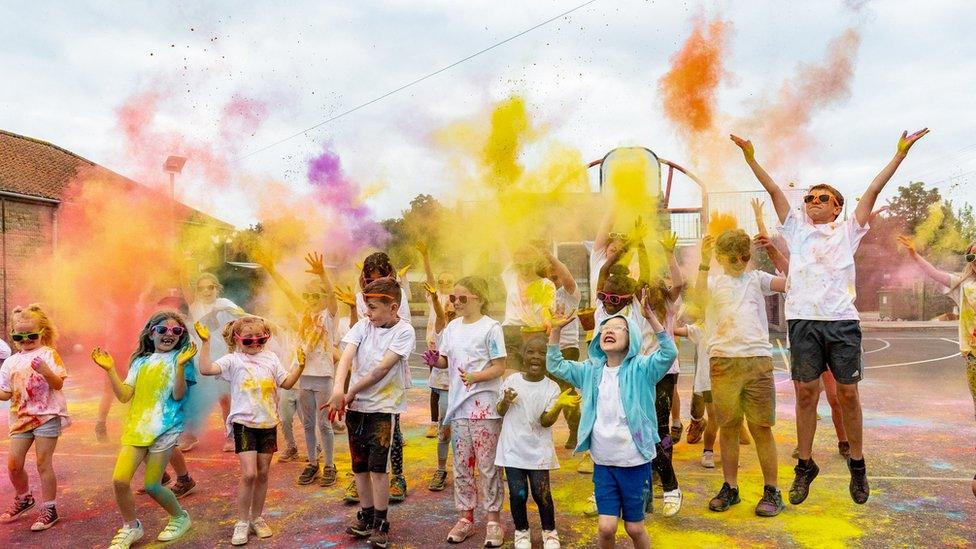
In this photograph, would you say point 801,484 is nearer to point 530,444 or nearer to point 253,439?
point 530,444

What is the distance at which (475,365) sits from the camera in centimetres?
451

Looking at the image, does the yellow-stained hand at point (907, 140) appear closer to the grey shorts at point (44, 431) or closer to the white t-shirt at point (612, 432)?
the white t-shirt at point (612, 432)

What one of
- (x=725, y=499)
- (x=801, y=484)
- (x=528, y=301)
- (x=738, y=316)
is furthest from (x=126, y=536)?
(x=801, y=484)

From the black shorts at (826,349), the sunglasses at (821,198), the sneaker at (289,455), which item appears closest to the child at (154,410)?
the sneaker at (289,455)

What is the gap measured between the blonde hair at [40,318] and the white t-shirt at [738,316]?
5.38 metres

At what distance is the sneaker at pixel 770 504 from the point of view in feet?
15.7

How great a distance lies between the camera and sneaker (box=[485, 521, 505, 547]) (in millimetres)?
4285

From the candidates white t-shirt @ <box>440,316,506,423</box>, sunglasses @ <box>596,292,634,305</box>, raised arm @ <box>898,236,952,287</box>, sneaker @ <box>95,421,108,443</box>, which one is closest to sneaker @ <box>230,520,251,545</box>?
white t-shirt @ <box>440,316,506,423</box>

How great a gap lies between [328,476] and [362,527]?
4.46ft

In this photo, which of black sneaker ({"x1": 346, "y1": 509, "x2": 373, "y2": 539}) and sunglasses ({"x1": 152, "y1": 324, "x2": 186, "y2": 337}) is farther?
sunglasses ({"x1": 152, "y1": 324, "x2": 186, "y2": 337})

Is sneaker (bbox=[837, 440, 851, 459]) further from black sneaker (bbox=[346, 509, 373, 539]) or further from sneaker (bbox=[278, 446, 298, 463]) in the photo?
sneaker (bbox=[278, 446, 298, 463])

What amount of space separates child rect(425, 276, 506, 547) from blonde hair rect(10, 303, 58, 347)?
338cm

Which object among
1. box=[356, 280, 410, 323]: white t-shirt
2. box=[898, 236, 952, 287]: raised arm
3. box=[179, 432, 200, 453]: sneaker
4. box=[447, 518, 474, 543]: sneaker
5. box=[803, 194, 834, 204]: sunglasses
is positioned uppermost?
box=[803, 194, 834, 204]: sunglasses

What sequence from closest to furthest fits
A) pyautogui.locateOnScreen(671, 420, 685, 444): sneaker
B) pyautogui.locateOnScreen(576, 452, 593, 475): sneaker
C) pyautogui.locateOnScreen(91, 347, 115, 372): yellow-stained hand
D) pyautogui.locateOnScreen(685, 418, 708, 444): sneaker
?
1. pyautogui.locateOnScreen(91, 347, 115, 372): yellow-stained hand
2. pyautogui.locateOnScreen(576, 452, 593, 475): sneaker
3. pyautogui.locateOnScreen(671, 420, 685, 444): sneaker
4. pyautogui.locateOnScreen(685, 418, 708, 444): sneaker
